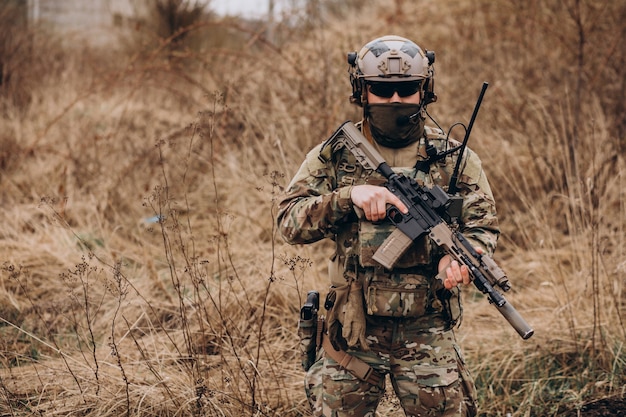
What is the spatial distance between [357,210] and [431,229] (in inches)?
9.4

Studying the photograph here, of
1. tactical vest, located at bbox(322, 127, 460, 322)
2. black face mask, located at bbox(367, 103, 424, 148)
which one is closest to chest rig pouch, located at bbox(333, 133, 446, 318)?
tactical vest, located at bbox(322, 127, 460, 322)

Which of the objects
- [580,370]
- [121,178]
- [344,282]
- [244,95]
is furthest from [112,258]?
[580,370]

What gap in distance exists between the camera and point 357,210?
2129mm

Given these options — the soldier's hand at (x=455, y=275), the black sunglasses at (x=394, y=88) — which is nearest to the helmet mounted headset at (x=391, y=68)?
the black sunglasses at (x=394, y=88)

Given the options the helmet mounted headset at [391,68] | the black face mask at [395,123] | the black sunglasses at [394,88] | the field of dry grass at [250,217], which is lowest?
the field of dry grass at [250,217]

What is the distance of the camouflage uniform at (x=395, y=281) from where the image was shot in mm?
2195

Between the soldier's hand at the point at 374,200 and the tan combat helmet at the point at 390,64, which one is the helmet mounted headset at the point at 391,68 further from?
the soldier's hand at the point at 374,200

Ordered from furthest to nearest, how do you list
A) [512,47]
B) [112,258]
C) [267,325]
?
1. [512,47]
2. [112,258]
3. [267,325]

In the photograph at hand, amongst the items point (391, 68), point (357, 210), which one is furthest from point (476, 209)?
point (391, 68)

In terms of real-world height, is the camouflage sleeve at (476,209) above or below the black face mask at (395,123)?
below

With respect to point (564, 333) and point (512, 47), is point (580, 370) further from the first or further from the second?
point (512, 47)

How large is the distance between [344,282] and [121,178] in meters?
3.64

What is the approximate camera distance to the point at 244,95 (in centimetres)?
597

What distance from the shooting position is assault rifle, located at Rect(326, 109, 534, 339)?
2.05 metres
